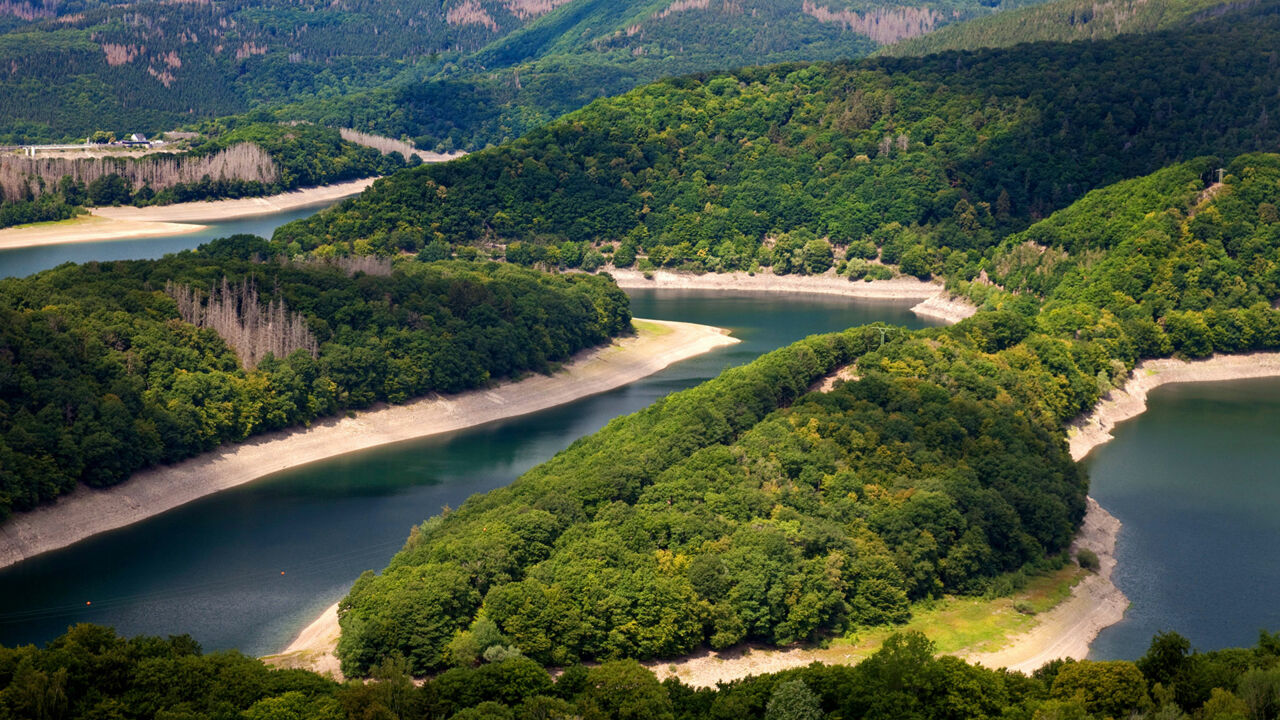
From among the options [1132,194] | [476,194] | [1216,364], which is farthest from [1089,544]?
[476,194]

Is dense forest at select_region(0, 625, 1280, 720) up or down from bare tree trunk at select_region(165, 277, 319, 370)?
down

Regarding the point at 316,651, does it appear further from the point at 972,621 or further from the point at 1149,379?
the point at 1149,379

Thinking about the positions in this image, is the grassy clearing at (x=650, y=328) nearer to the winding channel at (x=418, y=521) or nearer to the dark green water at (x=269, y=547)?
the winding channel at (x=418, y=521)

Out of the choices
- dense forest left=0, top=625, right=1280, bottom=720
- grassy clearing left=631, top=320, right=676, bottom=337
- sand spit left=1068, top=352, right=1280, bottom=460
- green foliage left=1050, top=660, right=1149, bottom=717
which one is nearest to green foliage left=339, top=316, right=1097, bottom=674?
dense forest left=0, top=625, right=1280, bottom=720

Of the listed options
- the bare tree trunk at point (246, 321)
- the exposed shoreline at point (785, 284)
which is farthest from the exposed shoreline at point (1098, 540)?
the bare tree trunk at point (246, 321)

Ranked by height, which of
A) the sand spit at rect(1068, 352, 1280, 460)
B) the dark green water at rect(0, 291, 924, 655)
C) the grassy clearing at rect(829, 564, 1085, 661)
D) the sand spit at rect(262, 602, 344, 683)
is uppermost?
the dark green water at rect(0, 291, 924, 655)


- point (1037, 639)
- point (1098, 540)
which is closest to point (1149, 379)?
point (1098, 540)

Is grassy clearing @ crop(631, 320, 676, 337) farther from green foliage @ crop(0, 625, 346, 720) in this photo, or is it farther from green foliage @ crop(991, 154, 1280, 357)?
green foliage @ crop(0, 625, 346, 720)
